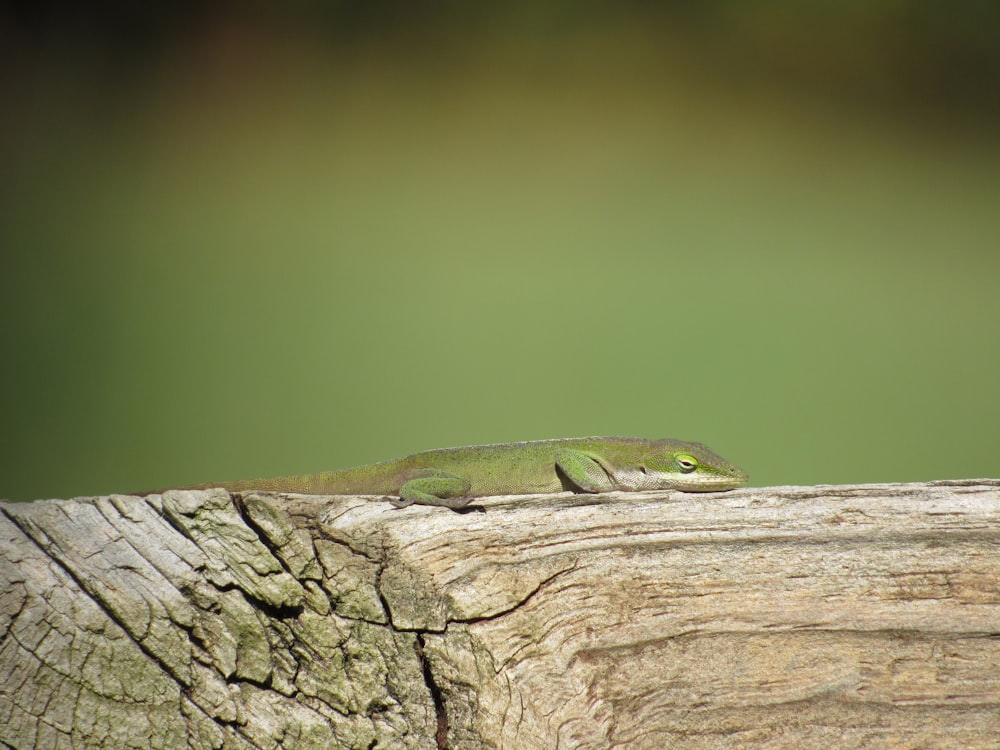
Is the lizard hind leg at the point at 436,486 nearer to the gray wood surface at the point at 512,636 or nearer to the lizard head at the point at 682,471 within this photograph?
the lizard head at the point at 682,471

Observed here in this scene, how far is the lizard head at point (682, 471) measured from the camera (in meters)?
1.96

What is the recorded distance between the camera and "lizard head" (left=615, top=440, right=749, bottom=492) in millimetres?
1962

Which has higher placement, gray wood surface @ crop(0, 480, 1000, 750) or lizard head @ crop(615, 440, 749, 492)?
lizard head @ crop(615, 440, 749, 492)

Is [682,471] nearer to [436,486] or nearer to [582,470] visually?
[582,470]

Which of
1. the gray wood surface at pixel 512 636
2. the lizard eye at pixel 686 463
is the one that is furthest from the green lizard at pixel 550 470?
the gray wood surface at pixel 512 636

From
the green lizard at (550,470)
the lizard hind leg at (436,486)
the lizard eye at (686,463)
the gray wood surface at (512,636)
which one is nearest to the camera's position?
the gray wood surface at (512,636)

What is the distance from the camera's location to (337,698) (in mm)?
898

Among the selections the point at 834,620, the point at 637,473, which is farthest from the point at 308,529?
the point at 637,473

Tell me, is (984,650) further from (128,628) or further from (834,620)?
(128,628)

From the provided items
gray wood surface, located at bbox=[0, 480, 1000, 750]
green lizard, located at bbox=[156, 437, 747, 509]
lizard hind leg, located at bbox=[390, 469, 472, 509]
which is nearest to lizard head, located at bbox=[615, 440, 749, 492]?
green lizard, located at bbox=[156, 437, 747, 509]

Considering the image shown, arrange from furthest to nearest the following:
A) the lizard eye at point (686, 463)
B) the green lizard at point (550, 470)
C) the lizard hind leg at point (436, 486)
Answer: the lizard eye at point (686, 463)
the green lizard at point (550, 470)
the lizard hind leg at point (436, 486)

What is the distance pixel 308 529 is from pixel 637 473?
1.30m

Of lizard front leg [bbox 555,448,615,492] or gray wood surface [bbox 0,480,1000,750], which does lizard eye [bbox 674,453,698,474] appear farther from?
gray wood surface [bbox 0,480,1000,750]

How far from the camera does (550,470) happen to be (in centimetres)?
213
